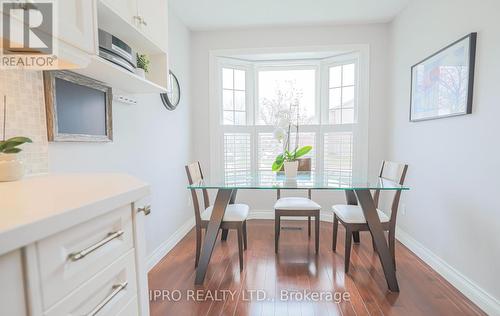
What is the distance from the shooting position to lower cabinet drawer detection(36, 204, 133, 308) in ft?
1.74

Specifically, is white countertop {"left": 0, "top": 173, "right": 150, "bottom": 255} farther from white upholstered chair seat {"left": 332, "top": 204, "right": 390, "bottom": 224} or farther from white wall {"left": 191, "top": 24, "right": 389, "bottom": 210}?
white wall {"left": 191, "top": 24, "right": 389, "bottom": 210}

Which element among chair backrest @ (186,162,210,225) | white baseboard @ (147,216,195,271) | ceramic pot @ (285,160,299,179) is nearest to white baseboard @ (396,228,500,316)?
ceramic pot @ (285,160,299,179)

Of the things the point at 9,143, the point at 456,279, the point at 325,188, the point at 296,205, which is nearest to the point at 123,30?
the point at 9,143

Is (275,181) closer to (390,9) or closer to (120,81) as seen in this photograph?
(120,81)

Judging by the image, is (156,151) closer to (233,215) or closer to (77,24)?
(233,215)

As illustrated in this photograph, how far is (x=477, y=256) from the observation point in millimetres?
1716

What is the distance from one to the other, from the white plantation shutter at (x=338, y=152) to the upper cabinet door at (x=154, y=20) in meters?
2.46

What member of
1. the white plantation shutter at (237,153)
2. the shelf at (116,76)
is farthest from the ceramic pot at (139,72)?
the white plantation shutter at (237,153)

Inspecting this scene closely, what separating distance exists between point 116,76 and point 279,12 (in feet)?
6.89

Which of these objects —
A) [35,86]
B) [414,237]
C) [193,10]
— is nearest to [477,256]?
[414,237]

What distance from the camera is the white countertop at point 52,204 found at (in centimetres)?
47

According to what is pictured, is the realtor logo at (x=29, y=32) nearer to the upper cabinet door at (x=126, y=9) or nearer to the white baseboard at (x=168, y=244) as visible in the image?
the upper cabinet door at (x=126, y=9)

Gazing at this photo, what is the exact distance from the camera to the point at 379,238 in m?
1.90

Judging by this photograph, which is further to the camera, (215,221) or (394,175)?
(394,175)
